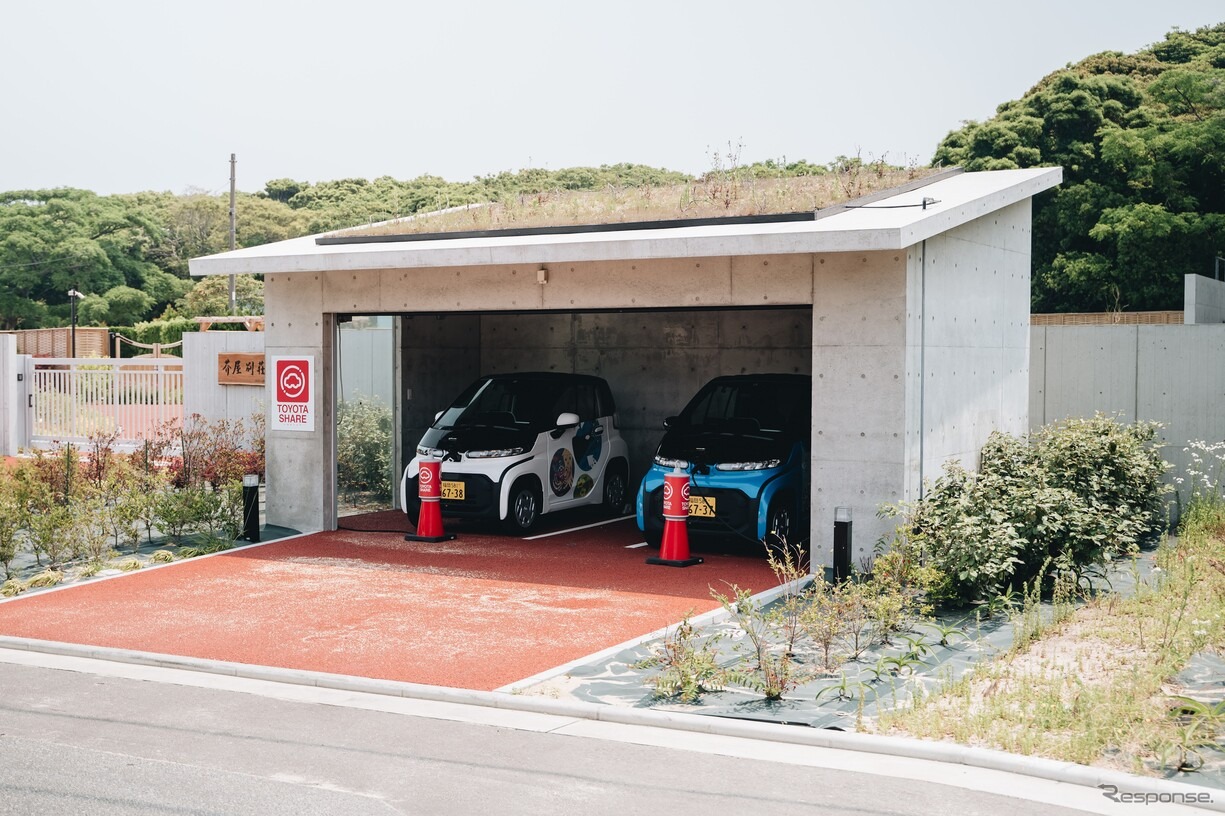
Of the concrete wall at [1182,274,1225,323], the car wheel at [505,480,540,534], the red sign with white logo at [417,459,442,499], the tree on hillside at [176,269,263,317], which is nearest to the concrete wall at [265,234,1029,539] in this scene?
the red sign with white logo at [417,459,442,499]

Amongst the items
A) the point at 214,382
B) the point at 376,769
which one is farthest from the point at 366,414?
the point at 376,769

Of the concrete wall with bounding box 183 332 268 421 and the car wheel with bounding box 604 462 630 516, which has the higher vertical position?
the concrete wall with bounding box 183 332 268 421

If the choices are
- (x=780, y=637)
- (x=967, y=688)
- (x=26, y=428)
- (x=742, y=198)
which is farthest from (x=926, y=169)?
(x=26, y=428)

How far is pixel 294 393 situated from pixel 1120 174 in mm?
27324

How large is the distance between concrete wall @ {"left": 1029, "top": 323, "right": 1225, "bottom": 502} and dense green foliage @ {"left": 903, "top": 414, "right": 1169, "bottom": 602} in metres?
2.10

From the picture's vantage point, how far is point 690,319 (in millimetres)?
17594

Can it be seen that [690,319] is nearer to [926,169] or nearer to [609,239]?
[926,169]

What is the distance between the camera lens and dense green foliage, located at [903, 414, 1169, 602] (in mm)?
10141

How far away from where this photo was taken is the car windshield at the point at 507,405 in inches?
586

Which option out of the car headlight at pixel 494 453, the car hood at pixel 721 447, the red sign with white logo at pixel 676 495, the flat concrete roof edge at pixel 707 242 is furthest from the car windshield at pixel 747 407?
the flat concrete roof edge at pixel 707 242

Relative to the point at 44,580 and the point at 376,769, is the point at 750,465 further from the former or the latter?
the point at 44,580

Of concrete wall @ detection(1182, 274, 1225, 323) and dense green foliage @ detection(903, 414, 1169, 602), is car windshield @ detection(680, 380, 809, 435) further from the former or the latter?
concrete wall @ detection(1182, 274, 1225, 323)

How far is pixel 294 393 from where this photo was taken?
14930 mm
